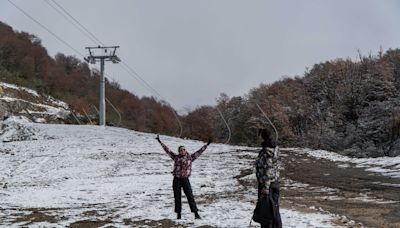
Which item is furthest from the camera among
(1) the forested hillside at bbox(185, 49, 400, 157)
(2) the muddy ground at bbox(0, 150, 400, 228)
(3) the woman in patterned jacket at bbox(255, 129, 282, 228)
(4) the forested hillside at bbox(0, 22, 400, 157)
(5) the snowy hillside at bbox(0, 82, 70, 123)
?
(5) the snowy hillside at bbox(0, 82, 70, 123)

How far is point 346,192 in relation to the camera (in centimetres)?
1659

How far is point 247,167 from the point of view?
24953 millimetres

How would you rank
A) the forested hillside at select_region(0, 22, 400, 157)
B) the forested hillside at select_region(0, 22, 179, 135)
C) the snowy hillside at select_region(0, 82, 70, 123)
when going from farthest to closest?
the forested hillside at select_region(0, 22, 179, 135)
the snowy hillside at select_region(0, 82, 70, 123)
the forested hillside at select_region(0, 22, 400, 157)

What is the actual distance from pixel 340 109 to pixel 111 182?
3375 centimetres

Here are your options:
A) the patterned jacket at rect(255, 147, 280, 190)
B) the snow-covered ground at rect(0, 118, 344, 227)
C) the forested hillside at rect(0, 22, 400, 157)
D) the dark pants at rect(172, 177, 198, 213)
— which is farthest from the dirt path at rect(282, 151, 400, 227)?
the forested hillside at rect(0, 22, 400, 157)

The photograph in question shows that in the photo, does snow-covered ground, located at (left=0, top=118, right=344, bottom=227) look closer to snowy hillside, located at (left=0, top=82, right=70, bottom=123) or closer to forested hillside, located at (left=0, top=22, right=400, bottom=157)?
forested hillside, located at (left=0, top=22, right=400, bottom=157)

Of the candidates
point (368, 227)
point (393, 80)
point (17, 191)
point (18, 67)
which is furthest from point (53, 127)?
point (18, 67)

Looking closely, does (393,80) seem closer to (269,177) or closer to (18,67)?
(269,177)

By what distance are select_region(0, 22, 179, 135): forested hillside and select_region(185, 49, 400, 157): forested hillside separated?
1275 inches

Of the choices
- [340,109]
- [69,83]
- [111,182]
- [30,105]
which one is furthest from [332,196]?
[69,83]

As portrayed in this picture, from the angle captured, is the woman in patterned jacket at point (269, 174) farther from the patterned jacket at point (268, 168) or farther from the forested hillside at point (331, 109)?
the forested hillside at point (331, 109)

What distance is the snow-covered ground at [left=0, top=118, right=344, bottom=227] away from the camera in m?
12.9

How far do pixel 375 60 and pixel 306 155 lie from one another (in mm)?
25414

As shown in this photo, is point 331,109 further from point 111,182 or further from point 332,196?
point 332,196
